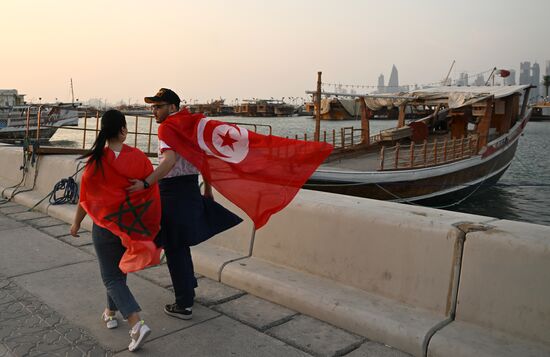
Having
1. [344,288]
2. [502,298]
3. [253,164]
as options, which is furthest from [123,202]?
[502,298]

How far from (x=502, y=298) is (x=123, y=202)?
2.59 metres

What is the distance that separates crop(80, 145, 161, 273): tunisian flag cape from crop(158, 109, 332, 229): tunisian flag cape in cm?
57

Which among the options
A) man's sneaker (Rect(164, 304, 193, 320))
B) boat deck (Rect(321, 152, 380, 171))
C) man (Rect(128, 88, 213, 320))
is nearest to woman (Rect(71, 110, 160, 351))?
man (Rect(128, 88, 213, 320))

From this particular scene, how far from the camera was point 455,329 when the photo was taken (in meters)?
3.42

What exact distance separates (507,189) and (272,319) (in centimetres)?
2413

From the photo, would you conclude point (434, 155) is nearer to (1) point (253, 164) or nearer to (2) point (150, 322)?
(1) point (253, 164)

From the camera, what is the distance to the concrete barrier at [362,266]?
3621 millimetres

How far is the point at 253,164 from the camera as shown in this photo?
427cm

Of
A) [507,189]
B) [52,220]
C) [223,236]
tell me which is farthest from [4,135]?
[223,236]

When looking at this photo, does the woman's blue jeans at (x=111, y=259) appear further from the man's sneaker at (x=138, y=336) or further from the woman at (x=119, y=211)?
the man's sneaker at (x=138, y=336)

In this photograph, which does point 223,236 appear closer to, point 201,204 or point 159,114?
point 201,204

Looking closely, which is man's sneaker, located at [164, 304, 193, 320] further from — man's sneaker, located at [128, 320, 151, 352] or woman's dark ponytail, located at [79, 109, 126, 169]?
woman's dark ponytail, located at [79, 109, 126, 169]

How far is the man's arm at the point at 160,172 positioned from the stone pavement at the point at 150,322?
1.11m

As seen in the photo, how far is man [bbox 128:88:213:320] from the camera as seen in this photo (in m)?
3.94
